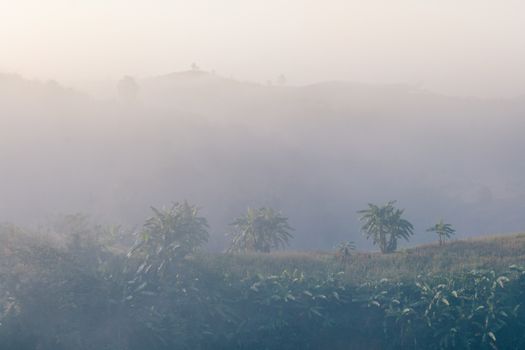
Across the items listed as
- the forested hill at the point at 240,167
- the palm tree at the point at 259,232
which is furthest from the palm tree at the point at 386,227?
the forested hill at the point at 240,167

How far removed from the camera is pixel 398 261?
42.0 meters

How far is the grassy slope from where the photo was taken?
39.2 metres

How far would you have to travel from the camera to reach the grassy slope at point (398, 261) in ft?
129

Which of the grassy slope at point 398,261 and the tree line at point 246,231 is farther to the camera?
the grassy slope at point 398,261

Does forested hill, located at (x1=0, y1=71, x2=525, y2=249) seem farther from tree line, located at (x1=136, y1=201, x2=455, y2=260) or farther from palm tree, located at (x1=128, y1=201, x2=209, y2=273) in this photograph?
palm tree, located at (x1=128, y1=201, x2=209, y2=273)

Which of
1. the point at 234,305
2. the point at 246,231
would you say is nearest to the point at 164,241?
the point at 234,305

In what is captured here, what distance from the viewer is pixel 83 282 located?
3375cm

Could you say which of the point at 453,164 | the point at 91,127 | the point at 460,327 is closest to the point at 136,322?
the point at 460,327

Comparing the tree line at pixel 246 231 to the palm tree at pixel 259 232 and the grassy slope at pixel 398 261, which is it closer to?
the palm tree at pixel 259 232

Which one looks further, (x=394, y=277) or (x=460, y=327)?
(x=394, y=277)

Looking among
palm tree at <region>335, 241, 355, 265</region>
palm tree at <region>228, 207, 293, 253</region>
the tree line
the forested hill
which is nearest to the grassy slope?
palm tree at <region>335, 241, 355, 265</region>

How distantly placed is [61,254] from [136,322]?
7.06 metres

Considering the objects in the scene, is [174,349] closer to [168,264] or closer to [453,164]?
[168,264]

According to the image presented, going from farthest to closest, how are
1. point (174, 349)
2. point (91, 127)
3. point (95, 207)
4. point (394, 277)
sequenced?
1. point (91, 127)
2. point (95, 207)
3. point (394, 277)
4. point (174, 349)
